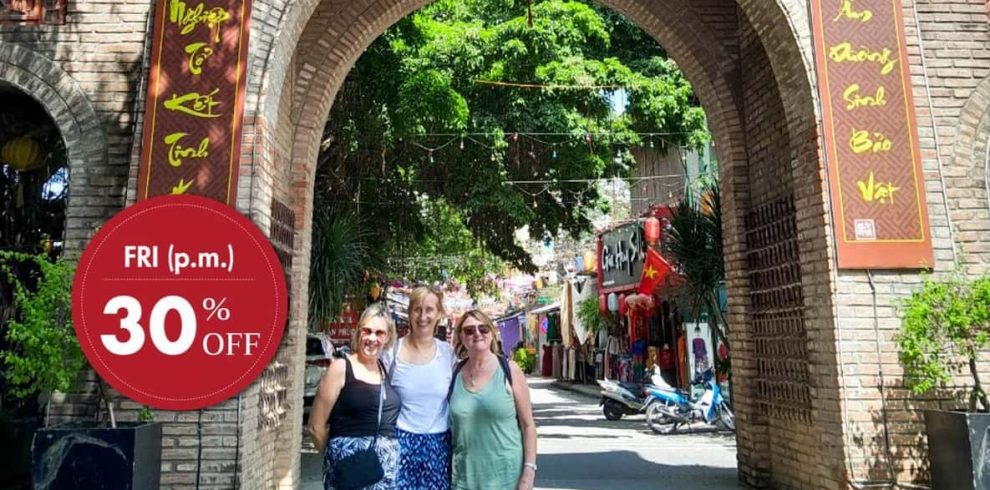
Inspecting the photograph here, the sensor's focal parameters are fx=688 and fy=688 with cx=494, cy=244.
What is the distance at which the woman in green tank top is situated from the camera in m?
3.17

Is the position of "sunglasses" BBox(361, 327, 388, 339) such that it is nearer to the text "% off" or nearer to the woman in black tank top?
the woman in black tank top

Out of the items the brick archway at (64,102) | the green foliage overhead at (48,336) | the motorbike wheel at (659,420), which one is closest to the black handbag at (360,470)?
the green foliage overhead at (48,336)

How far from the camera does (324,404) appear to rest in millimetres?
3102

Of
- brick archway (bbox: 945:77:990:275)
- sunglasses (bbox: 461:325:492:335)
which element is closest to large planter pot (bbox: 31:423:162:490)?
sunglasses (bbox: 461:325:492:335)

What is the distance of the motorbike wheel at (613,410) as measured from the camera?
12953 mm

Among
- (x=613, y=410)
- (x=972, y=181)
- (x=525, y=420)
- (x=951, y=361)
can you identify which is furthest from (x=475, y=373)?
(x=613, y=410)

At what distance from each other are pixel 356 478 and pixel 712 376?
10.1 m

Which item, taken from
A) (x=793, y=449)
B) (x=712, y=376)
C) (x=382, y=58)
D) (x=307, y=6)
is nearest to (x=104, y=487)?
(x=307, y=6)

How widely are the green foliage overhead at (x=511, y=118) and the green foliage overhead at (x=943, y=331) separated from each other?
7.43 meters

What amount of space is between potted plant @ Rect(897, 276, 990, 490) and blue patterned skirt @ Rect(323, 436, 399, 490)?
3.53m

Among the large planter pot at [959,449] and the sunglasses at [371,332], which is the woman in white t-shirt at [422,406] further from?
Answer: the large planter pot at [959,449]

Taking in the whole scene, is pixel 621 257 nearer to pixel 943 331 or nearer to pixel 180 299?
pixel 943 331

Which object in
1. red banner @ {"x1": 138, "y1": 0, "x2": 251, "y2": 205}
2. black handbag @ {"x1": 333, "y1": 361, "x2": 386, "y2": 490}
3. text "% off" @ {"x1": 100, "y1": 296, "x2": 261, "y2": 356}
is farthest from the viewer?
red banner @ {"x1": 138, "y1": 0, "x2": 251, "y2": 205}

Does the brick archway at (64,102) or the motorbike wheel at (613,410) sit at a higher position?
the brick archway at (64,102)
